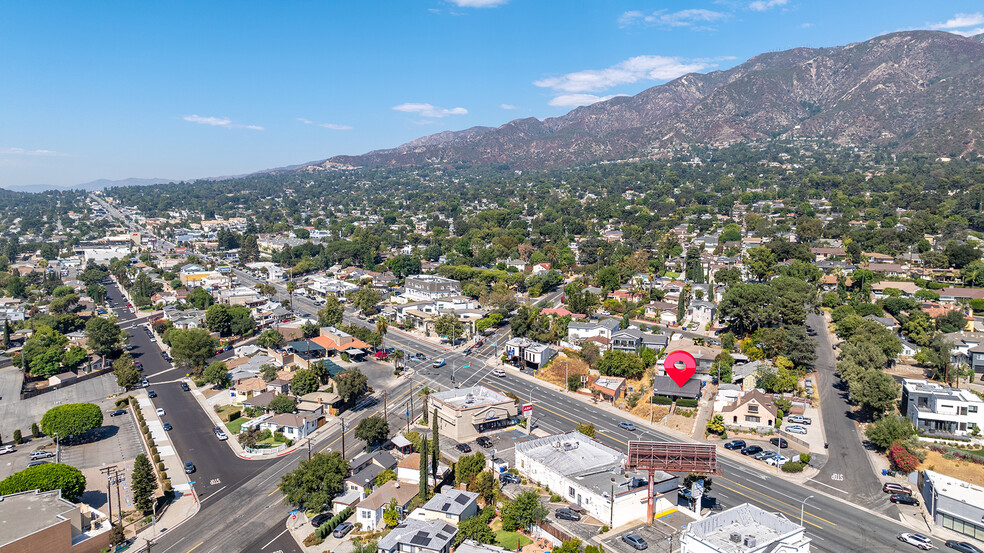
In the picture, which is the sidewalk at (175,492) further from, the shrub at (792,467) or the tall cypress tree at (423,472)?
the shrub at (792,467)

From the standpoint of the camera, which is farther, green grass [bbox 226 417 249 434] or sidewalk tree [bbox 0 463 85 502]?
green grass [bbox 226 417 249 434]

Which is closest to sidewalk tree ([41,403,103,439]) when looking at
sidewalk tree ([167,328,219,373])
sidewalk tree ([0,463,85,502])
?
sidewalk tree ([0,463,85,502])

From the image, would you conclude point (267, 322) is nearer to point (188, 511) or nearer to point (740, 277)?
point (188, 511)

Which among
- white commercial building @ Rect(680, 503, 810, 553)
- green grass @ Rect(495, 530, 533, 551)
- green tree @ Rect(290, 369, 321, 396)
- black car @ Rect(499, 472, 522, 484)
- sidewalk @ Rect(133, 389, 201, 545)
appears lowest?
sidewalk @ Rect(133, 389, 201, 545)

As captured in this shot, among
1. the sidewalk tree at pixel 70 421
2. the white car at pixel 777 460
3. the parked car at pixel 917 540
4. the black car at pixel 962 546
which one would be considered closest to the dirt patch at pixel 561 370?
the white car at pixel 777 460

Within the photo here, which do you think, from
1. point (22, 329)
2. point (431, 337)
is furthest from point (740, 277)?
point (22, 329)

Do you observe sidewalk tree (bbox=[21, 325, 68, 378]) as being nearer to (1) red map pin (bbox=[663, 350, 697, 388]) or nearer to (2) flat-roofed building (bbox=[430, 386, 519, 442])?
(2) flat-roofed building (bbox=[430, 386, 519, 442])
